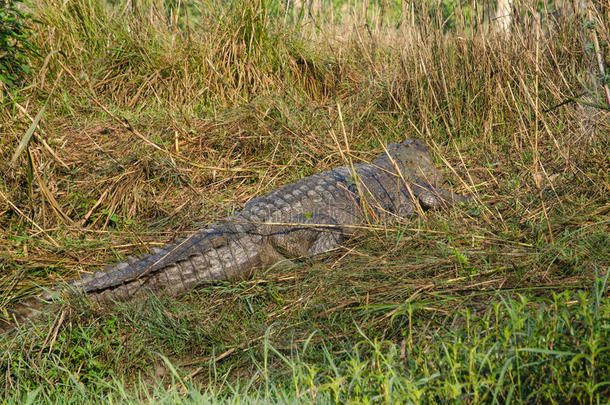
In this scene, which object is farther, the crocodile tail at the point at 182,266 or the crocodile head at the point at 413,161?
the crocodile head at the point at 413,161

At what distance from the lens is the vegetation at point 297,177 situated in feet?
6.04

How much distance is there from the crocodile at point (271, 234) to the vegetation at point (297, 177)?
11cm

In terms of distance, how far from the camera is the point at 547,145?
4078 millimetres

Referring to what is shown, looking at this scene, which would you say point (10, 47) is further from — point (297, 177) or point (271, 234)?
point (271, 234)

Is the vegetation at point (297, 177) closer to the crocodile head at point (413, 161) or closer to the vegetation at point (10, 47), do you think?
the crocodile head at point (413, 161)

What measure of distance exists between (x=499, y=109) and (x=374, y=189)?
1.42 meters

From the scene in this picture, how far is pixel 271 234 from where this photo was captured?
3.29m

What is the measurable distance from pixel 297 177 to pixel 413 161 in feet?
3.10

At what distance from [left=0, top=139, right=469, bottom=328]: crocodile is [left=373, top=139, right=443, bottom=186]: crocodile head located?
0.01m

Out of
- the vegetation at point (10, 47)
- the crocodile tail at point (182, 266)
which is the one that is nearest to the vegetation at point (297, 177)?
the crocodile tail at point (182, 266)

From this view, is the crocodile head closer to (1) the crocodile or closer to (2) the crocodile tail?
(1) the crocodile

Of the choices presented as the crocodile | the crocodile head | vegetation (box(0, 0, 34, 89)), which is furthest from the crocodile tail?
vegetation (box(0, 0, 34, 89))

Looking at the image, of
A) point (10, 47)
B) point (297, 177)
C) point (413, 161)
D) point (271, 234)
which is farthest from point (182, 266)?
point (10, 47)

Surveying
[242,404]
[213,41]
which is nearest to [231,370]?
[242,404]
